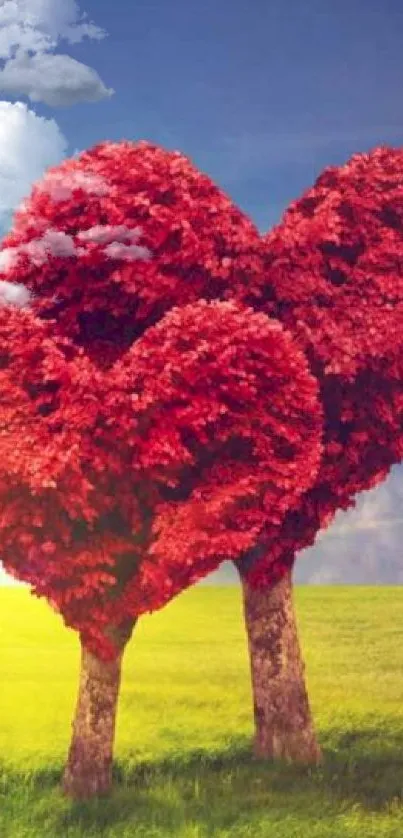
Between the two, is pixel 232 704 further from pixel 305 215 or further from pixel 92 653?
pixel 305 215

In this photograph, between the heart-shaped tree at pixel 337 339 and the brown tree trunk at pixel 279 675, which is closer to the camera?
the heart-shaped tree at pixel 337 339

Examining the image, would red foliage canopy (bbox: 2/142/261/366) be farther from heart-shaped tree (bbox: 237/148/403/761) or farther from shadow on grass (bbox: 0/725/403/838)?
shadow on grass (bbox: 0/725/403/838)

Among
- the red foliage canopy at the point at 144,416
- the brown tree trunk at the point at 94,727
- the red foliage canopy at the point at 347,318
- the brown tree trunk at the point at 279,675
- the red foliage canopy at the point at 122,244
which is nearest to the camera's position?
the red foliage canopy at the point at 144,416

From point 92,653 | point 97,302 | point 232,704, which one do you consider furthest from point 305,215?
point 232,704

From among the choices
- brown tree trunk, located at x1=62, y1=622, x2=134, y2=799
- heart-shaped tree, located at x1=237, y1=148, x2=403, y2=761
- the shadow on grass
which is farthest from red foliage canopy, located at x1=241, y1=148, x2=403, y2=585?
the shadow on grass

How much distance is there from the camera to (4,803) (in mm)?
19344

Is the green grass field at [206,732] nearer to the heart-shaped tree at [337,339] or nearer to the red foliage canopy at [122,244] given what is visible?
the heart-shaped tree at [337,339]

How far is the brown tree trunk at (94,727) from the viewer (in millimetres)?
18750

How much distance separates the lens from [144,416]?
16.8m

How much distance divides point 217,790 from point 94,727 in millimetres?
2301

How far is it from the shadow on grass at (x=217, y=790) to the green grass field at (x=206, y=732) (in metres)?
0.03

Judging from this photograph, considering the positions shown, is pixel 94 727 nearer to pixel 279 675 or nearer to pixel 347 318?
pixel 279 675

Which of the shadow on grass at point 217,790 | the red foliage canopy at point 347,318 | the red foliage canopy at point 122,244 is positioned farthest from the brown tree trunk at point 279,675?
the red foliage canopy at point 122,244

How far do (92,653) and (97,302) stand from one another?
17.2ft
